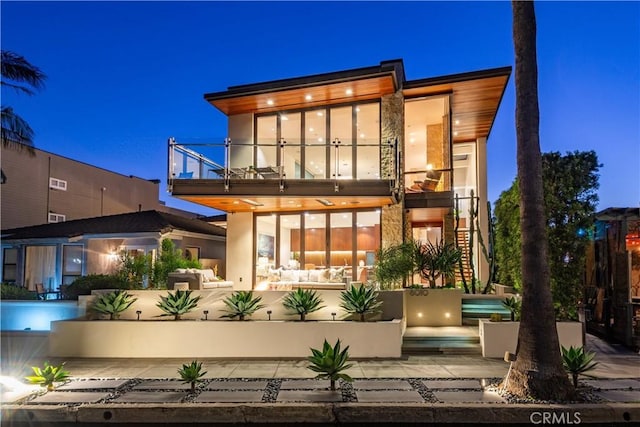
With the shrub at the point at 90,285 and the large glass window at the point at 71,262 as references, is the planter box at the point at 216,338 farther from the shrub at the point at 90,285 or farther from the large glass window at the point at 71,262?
the large glass window at the point at 71,262

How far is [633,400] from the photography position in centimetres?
618

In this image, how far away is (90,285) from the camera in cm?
1118

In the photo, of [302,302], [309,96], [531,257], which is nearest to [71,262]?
[309,96]

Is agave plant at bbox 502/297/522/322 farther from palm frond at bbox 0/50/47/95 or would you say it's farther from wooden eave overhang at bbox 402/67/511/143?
palm frond at bbox 0/50/47/95

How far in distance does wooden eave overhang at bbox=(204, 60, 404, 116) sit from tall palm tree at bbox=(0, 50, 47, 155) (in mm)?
5245

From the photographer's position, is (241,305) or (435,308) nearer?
(241,305)

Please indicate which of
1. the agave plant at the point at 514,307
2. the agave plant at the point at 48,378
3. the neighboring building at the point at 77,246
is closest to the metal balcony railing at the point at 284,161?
the neighboring building at the point at 77,246

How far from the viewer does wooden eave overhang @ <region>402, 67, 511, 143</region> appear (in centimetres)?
1398

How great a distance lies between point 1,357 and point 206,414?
6112mm

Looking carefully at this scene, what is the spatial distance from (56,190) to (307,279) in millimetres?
17636

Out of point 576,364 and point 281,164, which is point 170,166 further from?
point 576,364

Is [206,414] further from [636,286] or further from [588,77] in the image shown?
[588,77]

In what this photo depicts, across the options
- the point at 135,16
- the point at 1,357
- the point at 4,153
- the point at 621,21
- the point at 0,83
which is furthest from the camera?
the point at 135,16

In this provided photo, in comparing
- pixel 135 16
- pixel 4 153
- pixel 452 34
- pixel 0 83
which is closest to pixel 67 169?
pixel 4 153
